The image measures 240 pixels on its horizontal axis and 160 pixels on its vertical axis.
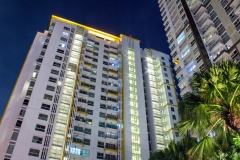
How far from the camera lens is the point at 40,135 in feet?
151

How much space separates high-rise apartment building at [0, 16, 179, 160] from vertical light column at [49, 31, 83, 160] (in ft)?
0.58

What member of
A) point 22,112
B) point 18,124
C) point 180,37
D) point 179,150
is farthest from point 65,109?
point 179,150

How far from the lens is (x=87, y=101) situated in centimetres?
5809

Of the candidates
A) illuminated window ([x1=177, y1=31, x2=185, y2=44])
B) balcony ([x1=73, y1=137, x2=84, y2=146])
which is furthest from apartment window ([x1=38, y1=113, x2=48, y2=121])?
illuminated window ([x1=177, y1=31, x2=185, y2=44])

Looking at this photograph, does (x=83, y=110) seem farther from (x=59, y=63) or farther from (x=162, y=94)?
(x=162, y=94)

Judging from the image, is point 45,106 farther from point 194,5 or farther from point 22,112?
point 194,5

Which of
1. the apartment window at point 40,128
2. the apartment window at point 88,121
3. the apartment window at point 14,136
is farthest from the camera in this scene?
the apartment window at point 88,121

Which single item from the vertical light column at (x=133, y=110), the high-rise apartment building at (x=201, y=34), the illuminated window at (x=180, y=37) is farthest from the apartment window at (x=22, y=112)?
the illuminated window at (x=180, y=37)

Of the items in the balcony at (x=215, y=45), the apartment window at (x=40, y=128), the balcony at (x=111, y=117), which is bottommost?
the apartment window at (x=40, y=128)

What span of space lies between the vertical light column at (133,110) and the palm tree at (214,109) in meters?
35.3

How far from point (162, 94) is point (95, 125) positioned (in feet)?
70.1

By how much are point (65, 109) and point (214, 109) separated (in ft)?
129

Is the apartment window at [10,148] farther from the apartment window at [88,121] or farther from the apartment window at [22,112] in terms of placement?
the apartment window at [88,121]

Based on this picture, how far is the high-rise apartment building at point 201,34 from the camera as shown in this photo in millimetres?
40250
